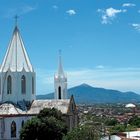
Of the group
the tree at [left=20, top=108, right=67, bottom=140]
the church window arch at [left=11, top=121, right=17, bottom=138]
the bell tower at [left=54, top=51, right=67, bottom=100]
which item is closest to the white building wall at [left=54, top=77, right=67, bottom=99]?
the bell tower at [left=54, top=51, right=67, bottom=100]

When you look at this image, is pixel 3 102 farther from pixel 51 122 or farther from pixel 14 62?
pixel 51 122

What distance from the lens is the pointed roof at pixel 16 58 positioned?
2207 inches

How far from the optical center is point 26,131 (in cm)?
4856

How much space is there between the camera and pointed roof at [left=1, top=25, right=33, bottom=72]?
56.1 metres


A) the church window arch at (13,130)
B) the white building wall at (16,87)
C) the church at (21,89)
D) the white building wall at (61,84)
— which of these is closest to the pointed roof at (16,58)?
the church at (21,89)

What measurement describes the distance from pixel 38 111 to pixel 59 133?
697cm

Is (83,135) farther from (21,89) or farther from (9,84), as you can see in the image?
(9,84)

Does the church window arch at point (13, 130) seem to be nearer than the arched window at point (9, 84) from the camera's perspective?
Yes

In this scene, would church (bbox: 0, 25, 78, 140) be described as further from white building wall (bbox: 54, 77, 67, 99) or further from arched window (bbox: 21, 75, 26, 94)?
white building wall (bbox: 54, 77, 67, 99)

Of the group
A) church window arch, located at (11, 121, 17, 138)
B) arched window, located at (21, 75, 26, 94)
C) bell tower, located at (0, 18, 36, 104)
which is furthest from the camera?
arched window, located at (21, 75, 26, 94)

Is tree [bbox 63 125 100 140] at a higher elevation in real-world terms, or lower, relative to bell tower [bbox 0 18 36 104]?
lower

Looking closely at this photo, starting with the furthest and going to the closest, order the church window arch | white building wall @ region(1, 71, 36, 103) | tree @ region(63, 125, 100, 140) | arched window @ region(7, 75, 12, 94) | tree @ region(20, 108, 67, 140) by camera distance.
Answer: arched window @ region(7, 75, 12, 94) < white building wall @ region(1, 71, 36, 103) < the church window arch < tree @ region(20, 108, 67, 140) < tree @ region(63, 125, 100, 140)

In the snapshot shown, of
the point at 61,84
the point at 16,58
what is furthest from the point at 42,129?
the point at 61,84

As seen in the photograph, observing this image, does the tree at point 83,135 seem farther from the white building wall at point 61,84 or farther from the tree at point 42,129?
the white building wall at point 61,84
